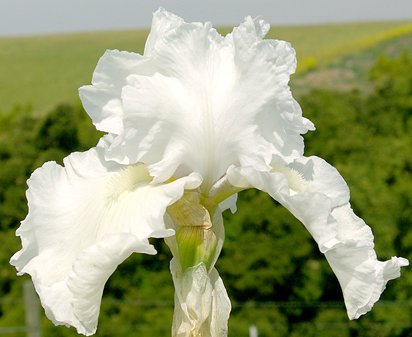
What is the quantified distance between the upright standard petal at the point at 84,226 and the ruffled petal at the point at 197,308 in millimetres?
96

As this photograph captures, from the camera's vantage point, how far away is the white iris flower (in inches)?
40.3

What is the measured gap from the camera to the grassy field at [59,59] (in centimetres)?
2783

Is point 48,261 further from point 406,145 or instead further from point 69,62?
point 69,62

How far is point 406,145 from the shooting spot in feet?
59.0

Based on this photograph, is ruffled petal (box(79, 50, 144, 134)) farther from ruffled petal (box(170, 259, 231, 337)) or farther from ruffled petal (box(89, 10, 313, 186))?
ruffled petal (box(170, 259, 231, 337))

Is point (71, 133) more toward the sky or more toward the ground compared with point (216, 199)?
more toward the ground

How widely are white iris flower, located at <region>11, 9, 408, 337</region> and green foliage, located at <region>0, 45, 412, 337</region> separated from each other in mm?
14163

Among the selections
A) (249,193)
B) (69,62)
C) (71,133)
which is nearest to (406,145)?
(249,193)

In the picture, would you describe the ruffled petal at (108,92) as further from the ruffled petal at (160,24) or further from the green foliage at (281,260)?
the green foliage at (281,260)

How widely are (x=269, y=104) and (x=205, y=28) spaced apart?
13 centimetres

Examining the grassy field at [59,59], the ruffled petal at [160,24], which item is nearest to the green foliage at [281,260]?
the grassy field at [59,59]

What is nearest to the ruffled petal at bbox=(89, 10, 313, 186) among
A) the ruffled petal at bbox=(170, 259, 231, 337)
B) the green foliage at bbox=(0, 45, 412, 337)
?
the ruffled petal at bbox=(170, 259, 231, 337)

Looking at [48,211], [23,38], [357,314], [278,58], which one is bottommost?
[23,38]

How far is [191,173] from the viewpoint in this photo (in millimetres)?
1098
